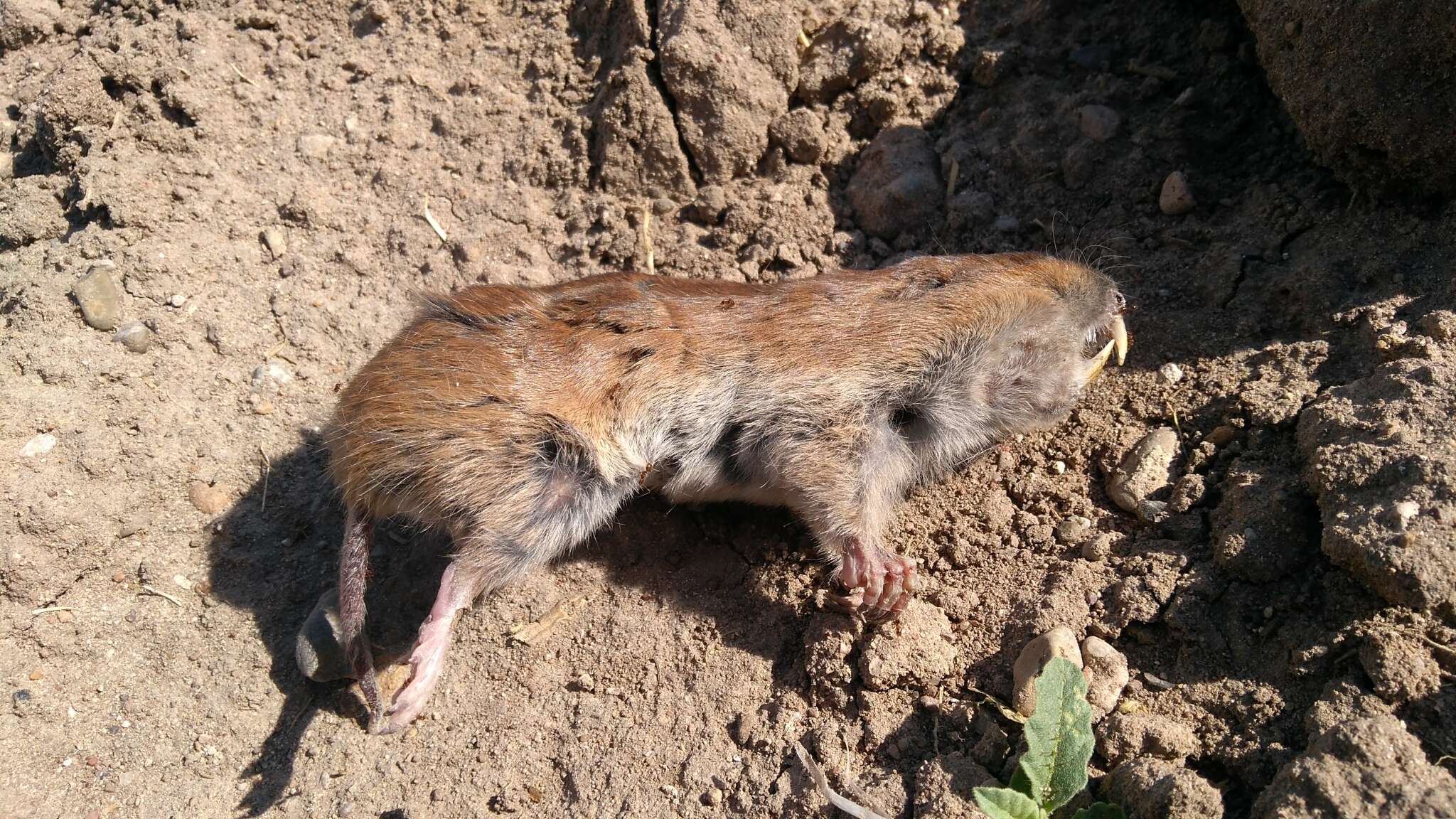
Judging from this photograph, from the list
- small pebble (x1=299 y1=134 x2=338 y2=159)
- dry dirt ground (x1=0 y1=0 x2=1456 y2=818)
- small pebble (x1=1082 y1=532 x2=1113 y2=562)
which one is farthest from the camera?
small pebble (x1=299 y1=134 x2=338 y2=159)

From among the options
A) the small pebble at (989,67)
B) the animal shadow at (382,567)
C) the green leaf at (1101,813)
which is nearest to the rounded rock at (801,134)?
the small pebble at (989,67)

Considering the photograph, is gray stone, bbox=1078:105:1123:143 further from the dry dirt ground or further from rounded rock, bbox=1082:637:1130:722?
rounded rock, bbox=1082:637:1130:722

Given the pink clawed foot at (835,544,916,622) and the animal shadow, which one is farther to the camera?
the animal shadow

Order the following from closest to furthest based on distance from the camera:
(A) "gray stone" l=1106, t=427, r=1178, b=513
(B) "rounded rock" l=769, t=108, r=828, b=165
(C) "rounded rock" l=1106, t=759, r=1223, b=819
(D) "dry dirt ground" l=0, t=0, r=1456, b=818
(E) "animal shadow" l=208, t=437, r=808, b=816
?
(C) "rounded rock" l=1106, t=759, r=1223, b=819 → (D) "dry dirt ground" l=0, t=0, r=1456, b=818 → (A) "gray stone" l=1106, t=427, r=1178, b=513 → (E) "animal shadow" l=208, t=437, r=808, b=816 → (B) "rounded rock" l=769, t=108, r=828, b=165

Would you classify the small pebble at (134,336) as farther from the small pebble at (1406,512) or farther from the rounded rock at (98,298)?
the small pebble at (1406,512)

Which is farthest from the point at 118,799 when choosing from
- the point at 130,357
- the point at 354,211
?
the point at 354,211

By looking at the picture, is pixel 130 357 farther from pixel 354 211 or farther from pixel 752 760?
pixel 752 760

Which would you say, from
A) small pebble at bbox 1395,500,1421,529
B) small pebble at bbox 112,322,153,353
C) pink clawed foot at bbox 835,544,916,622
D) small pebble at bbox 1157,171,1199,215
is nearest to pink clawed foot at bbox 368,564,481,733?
pink clawed foot at bbox 835,544,916,622
